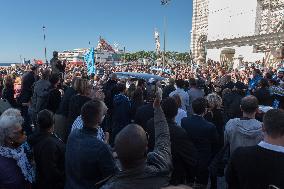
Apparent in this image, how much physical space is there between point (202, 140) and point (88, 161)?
2.24m

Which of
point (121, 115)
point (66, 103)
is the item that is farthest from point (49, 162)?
point (121, 115)

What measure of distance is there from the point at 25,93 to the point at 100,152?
22.9ft

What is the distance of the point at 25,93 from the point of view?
10.2 metres

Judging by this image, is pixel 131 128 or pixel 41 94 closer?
pixel 131 128

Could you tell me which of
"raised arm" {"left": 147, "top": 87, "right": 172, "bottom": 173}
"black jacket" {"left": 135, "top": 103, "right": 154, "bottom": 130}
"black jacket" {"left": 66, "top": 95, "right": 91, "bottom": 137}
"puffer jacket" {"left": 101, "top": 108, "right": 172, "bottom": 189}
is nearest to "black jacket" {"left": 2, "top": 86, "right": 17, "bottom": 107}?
"black jacket" {"left": 66, "top": 95, "right": 91, "bottom": 137}

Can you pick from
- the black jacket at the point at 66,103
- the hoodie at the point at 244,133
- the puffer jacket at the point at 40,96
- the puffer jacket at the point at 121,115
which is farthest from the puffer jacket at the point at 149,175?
Answer: the puffer jacket at the point at 40,96

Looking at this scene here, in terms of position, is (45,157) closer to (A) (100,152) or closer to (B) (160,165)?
(A) (100,152)

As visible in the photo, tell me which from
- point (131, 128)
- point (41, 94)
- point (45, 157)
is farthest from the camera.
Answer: point (41, 94)

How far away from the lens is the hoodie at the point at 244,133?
4914 mm

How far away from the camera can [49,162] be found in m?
4.68

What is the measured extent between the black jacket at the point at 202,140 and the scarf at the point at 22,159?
233 cm

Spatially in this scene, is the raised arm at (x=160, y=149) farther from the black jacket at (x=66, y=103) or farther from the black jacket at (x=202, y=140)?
the black jacket at (x=66, y=103)

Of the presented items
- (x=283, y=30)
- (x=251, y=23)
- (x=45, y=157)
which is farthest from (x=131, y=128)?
(x=251, y=23)

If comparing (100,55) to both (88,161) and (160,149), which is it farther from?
(160,149)
